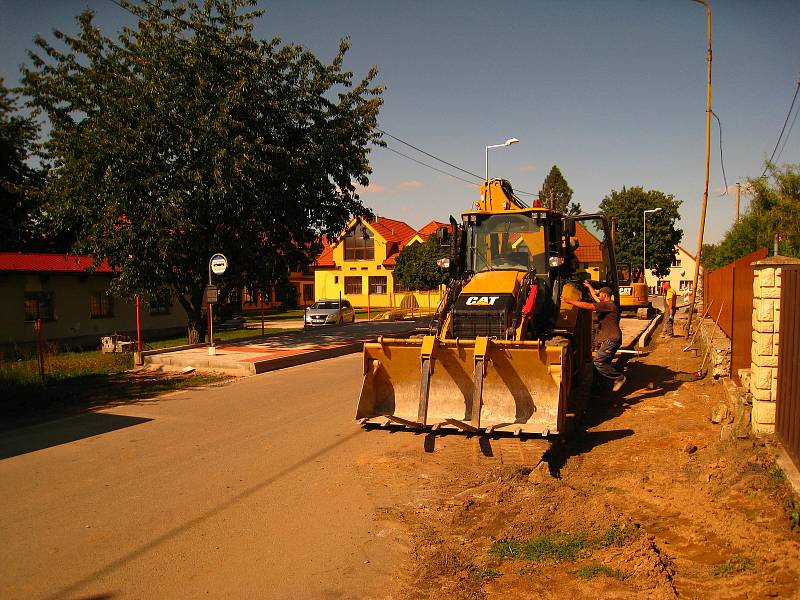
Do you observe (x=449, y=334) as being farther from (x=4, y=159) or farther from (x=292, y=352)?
(x=4, y=159)

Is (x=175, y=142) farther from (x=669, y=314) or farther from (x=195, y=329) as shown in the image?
(x=669, y=314)

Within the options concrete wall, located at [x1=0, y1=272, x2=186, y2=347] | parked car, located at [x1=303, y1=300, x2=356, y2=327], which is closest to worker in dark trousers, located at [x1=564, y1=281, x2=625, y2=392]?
concrete wall, located at [x1=0, y1=272, x2=186, y2=347]

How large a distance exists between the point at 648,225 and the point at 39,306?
51.3m

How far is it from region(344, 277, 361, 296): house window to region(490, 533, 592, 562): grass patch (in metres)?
47.4

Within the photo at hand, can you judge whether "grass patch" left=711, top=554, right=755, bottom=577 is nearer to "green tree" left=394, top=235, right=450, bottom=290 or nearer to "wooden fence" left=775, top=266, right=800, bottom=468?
"wooden fence" left=775, top=266, right=800, bottom=468

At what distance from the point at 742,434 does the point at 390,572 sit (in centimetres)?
440

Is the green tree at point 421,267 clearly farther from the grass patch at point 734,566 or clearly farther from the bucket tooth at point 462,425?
the grass patch at point 734,566

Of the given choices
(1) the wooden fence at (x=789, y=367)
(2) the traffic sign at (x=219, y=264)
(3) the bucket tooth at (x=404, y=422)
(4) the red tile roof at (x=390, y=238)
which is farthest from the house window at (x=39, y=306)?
(4) the red tile roof at (x=390, y=238)

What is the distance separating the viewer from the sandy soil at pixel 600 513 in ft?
13.4

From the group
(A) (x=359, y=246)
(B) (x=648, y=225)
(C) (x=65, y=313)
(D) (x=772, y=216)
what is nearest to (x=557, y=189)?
(B) (x=648, y=225)

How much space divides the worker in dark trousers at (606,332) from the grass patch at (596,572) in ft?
18.2

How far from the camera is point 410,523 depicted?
5238mm

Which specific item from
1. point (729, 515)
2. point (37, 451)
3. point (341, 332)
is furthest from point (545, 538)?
Answer: point (341, 332)

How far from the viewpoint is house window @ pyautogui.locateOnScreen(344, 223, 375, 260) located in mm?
51066
